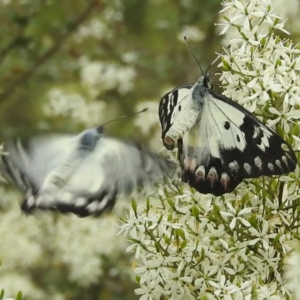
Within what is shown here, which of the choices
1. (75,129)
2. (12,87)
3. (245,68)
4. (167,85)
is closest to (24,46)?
(12,87)

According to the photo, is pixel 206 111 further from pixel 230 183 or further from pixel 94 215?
pixel 94 215

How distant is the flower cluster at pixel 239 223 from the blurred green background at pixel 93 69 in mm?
1508

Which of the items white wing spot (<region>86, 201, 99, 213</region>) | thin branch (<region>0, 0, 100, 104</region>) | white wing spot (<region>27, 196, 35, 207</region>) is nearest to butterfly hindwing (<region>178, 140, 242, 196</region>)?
white wing spot (<region>86, 201, 99, 213</region>)

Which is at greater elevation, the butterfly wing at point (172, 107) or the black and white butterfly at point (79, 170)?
the butterfly wing at point (172, 107)

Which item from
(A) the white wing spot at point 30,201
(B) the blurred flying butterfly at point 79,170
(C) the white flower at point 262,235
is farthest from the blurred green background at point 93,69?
(C) the white flower at point 262,235

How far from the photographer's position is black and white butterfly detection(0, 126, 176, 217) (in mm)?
1450

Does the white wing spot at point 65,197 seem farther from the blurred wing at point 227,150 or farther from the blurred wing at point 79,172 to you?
the blurred wing at point 227,150

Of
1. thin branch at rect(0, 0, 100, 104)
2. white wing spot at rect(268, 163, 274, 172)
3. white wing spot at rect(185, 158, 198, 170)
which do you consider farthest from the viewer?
thin branch at rect(0, 0, 100, 104)

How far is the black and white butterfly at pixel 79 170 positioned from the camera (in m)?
1.45

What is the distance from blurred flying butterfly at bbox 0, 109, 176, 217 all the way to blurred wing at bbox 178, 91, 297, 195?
68 millimetres

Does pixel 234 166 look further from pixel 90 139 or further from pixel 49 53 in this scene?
pixel 49 53

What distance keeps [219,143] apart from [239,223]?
0.17 metres

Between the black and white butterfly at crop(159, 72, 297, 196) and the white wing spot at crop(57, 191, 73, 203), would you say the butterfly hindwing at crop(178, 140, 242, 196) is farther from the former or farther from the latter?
the white wing spot at crop(57, 191, 73, 203)

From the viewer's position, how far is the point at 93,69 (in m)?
3.97
